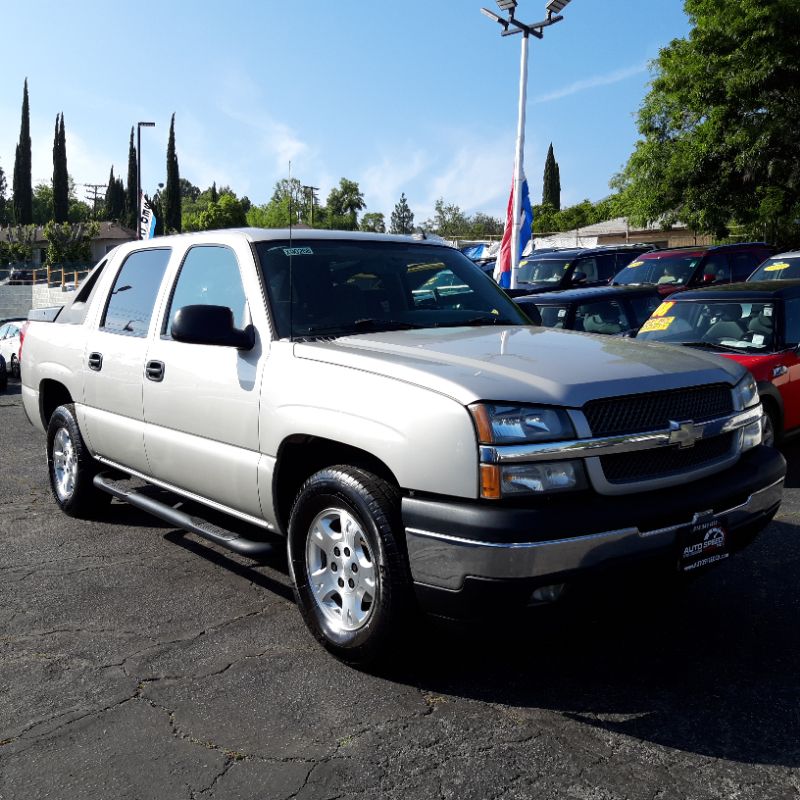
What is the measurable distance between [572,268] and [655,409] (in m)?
15.0

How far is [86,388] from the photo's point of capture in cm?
564

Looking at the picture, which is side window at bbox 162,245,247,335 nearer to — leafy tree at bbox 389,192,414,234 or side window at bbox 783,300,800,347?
side window at bbox 783,300,800,347

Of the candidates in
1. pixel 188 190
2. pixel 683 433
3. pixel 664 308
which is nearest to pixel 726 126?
pixel 664 308

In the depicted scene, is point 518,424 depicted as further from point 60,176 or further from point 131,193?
point 131,193

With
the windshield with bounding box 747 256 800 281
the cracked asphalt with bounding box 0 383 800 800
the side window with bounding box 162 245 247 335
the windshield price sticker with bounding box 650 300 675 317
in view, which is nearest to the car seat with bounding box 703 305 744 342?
the windshield price sticker with bounding box 650 300 675 317

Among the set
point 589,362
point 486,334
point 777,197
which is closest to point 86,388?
point 486,334

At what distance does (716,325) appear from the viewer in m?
A: 8.09

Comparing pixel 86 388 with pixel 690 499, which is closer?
pixel 690 499

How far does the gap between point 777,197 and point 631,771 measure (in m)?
22.3

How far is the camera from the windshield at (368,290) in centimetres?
429

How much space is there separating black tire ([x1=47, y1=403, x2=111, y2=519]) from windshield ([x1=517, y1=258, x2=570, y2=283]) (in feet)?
42.6

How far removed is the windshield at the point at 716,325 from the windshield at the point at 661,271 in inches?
275

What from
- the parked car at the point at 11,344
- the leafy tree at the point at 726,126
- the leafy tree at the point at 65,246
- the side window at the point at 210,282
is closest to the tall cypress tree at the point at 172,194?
the leafy tree at the point at 65,246

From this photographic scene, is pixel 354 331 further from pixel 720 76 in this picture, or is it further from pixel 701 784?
pixel 720 76
